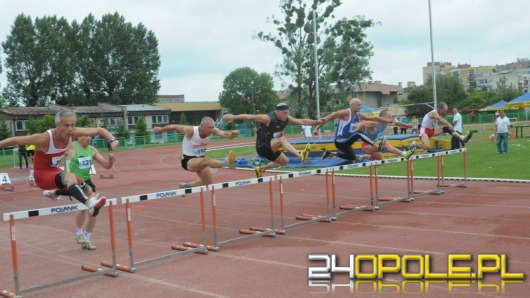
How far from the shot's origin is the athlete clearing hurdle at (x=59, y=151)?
7.04 m

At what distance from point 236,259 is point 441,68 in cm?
14647

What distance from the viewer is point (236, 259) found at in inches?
320

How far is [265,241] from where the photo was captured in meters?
9.43

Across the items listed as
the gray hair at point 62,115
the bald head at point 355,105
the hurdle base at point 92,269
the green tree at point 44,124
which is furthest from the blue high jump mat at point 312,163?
the green tree at point 44,124

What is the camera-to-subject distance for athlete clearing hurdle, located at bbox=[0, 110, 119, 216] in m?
7.04

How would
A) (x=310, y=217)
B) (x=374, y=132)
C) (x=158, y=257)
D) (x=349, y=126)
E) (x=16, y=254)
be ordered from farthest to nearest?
(x=374, y=132) < (x=310, y=217) < (x=349, y=126) < (x=158, y=257) < (x=16, y=254)

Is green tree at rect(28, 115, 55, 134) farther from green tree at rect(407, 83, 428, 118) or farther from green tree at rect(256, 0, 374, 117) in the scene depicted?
green tree at rect(407, 83, 428, 118)

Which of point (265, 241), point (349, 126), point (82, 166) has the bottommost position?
point (265, 241)

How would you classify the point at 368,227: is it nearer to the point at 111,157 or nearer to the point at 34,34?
the point at 111,157

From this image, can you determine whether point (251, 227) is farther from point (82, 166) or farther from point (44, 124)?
point (44, 124)

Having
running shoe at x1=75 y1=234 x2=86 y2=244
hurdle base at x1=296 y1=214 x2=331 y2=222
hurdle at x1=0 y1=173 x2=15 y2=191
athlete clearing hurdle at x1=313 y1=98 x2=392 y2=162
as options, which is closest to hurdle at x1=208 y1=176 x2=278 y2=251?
hurdle base at x1=296 y1=214 x2=331 y2=222

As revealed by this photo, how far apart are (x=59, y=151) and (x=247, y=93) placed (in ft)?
228

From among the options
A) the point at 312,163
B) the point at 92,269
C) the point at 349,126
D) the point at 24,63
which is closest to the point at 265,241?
the point at 92,269

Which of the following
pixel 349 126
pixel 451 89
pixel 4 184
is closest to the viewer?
pixel 349 126
